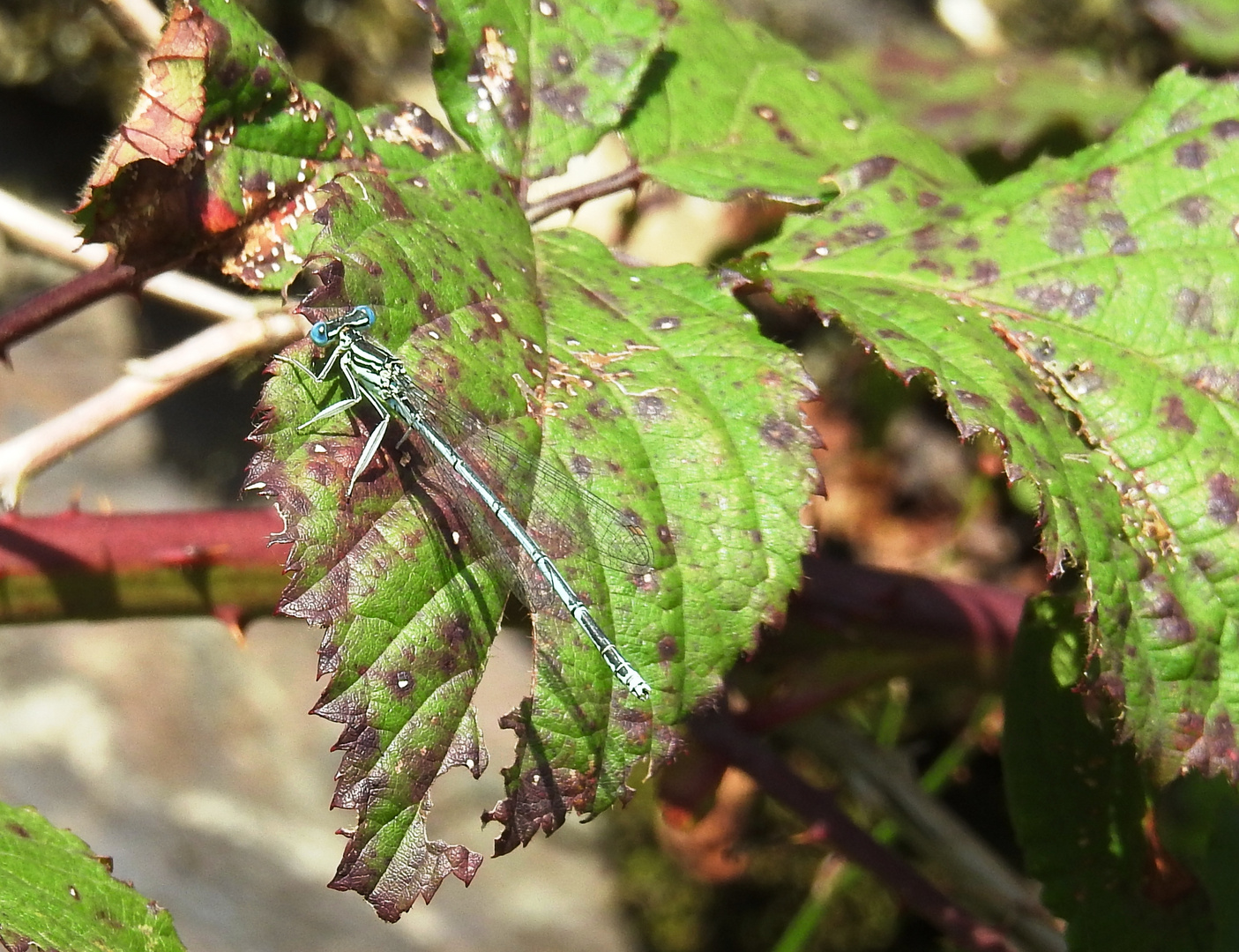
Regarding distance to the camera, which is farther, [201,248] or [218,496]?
[218,496]

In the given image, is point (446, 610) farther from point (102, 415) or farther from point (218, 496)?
point (218, 496)

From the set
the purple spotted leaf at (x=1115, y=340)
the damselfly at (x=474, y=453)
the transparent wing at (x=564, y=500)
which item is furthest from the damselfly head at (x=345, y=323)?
the purple spotted leaf at (x=1115, y=340)

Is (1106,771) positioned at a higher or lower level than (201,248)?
lower

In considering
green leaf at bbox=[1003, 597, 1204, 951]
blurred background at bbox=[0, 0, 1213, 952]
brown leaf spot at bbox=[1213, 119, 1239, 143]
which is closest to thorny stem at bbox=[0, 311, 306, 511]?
green leaf at bbox=[1003, 597, 1204, 951]

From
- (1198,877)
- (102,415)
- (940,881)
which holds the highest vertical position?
(102,415)

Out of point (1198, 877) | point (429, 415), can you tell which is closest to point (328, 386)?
point (429, 415)

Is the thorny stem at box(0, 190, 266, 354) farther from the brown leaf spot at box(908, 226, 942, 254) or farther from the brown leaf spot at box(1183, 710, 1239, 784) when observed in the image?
the brown leaf spot at box(1183, 710, 1239, 784)

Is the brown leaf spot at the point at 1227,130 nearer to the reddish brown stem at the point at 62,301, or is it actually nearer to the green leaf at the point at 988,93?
the green leaf at the point at 988,93

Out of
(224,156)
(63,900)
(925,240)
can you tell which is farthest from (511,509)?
(925,240)
